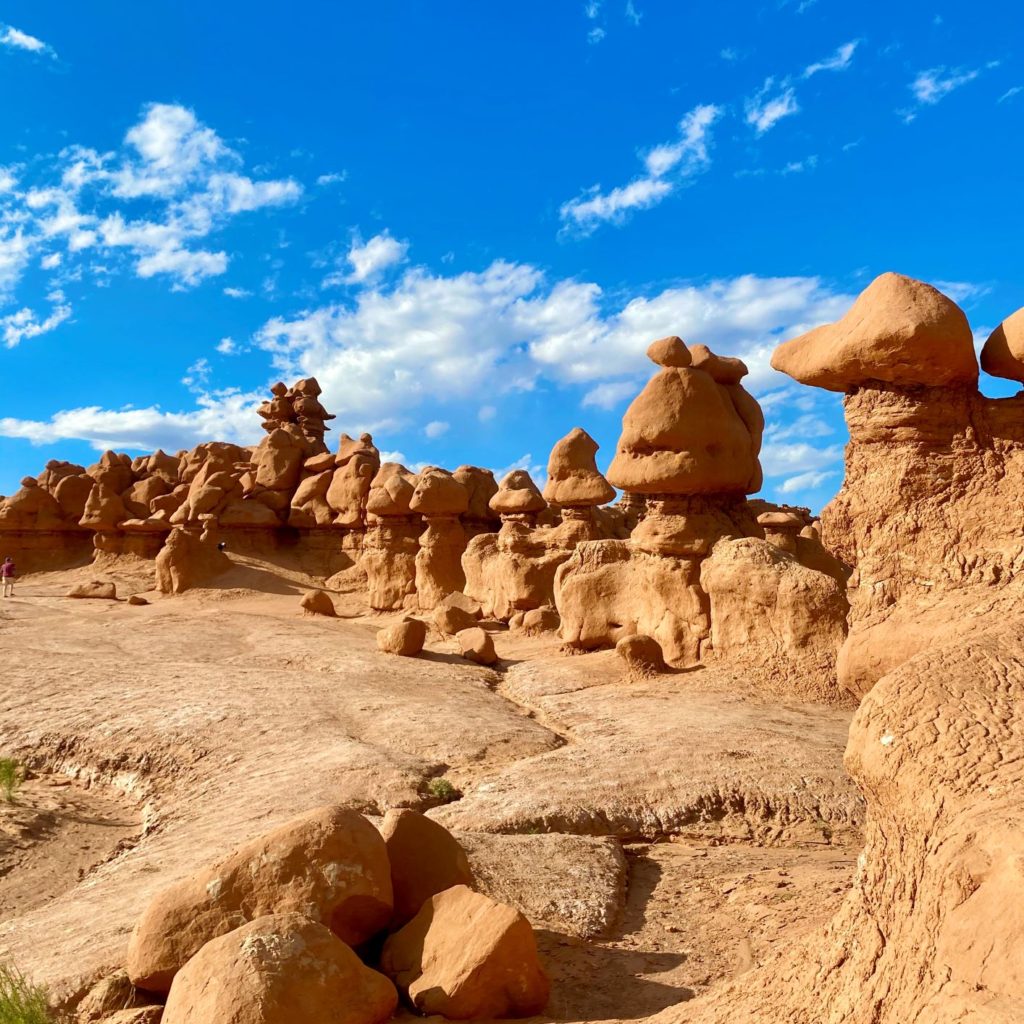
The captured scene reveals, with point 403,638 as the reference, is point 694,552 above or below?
above

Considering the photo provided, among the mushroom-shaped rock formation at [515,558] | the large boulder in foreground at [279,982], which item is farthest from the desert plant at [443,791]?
the mushroom-shaped rock formation at [515,558]

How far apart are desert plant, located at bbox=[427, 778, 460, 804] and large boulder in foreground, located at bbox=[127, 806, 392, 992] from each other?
2.32 m

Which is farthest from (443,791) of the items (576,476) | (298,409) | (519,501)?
(298,409)

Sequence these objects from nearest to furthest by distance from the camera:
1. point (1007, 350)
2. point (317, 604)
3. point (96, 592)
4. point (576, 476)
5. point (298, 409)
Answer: point (1007, 350) → point (576, 476) → point (317, 604) → point (96, 592) → point (298, 409)

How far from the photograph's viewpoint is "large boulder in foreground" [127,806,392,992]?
3.60 meters

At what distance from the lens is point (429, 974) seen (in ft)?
11.3

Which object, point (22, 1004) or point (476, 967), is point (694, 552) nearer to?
point (476, 967)

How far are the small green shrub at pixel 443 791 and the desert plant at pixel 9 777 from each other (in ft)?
11.5

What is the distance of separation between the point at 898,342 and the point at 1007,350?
0.58 m

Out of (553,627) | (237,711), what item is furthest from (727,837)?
(553,627)

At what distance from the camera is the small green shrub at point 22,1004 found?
3227 mm

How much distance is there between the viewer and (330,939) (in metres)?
3.32

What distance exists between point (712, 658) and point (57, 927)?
6560 millimetres

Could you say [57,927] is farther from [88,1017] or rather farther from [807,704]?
[807,704]
